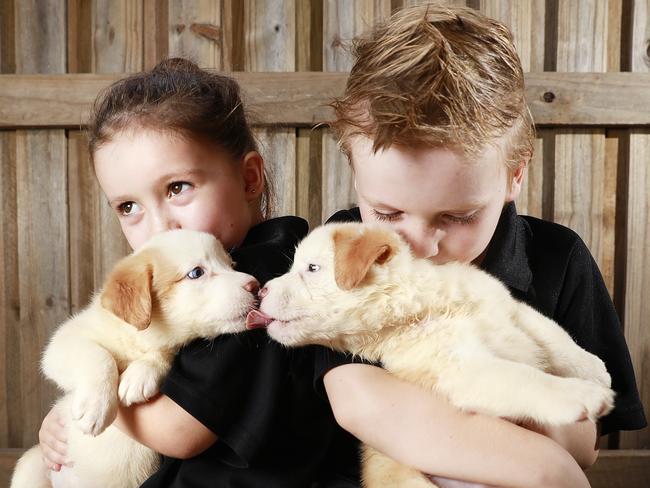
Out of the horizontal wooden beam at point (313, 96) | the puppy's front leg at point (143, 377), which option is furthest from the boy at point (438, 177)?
the horizontal wooden beam at point (313, 96)

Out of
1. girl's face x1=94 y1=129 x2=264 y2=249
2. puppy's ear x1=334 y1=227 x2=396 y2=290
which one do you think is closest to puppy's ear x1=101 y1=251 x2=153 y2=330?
girl's face x1=94 y1=129 x2=264 y2=249

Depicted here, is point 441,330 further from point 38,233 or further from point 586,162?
point 38,233

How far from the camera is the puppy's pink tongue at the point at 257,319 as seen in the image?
1390 millimetres

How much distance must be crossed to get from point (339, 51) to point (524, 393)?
196 cm

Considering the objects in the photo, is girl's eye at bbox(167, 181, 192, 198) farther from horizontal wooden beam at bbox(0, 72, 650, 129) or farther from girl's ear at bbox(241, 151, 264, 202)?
horizontal wooden beam at bbox(0, 72, 650, 129)

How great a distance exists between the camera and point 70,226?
119 inches

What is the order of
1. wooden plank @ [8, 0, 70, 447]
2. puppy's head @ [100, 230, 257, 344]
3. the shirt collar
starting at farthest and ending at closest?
1. wooden plank @ [8, 0, 70, 447]
2. the shirt collar
3. puppy's head @ [100, 230, 257, 344]

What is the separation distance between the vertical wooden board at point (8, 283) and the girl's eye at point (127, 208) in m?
1.40

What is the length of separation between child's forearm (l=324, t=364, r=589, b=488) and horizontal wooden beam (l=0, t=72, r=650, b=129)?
159 centimetres

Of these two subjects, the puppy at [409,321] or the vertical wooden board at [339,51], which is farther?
the vertical wooden board at [339,51]

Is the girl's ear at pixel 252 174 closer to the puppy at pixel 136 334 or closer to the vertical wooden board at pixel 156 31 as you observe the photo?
the puppy at pixel 136 334

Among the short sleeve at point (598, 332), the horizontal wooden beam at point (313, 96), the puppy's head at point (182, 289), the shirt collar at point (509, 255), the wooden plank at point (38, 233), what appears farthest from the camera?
the wooden plank at point (38, 233)

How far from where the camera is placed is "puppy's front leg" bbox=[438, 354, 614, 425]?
1.22 meters

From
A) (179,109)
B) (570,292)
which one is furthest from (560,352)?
(179,109)
